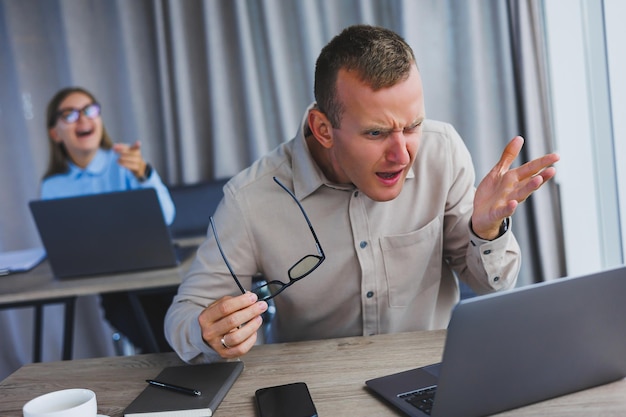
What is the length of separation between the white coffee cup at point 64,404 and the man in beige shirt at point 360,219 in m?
0.36

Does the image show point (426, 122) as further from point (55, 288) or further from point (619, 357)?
point (55, 288)

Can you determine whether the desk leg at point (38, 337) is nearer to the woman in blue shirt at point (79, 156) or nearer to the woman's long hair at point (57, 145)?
the woman in blue shirt at point (79, 156)

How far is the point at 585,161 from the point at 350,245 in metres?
1.63

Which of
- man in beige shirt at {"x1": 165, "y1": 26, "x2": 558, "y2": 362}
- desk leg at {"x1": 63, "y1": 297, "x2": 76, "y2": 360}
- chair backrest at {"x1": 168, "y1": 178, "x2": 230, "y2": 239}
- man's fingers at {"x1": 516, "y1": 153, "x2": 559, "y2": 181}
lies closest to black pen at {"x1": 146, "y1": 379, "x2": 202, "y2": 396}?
man in beige shirt at {"x1": 165, "y1": 26, "x2": 558, "y2": 362}

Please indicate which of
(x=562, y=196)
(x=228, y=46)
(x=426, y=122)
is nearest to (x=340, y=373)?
(x=426, y=122)

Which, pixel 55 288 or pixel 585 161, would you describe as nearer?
pixel 55 288

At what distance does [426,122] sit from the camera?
1.71m

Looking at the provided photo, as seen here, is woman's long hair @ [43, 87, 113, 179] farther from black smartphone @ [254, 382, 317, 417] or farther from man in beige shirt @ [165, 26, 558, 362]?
black smartphone @ [254, 382, 317, 417]

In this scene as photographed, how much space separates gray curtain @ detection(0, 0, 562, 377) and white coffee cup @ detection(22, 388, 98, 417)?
245 cm

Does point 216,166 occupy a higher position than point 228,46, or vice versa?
point 228,46

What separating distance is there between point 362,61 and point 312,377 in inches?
26.0

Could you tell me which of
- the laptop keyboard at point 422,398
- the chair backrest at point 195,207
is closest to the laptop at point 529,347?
the laptop keyboard at point 422,398

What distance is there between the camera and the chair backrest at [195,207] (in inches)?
116

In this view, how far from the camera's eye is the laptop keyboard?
39.4 inches
